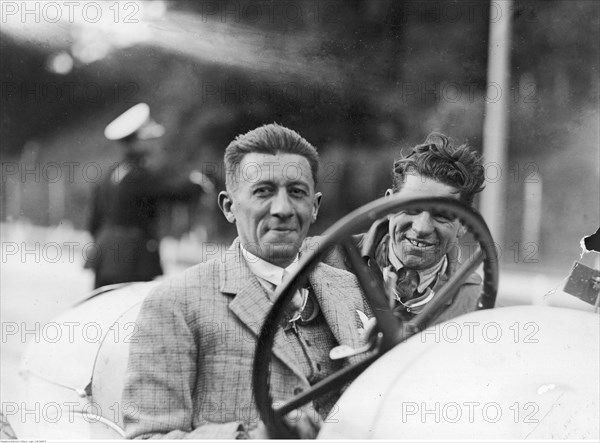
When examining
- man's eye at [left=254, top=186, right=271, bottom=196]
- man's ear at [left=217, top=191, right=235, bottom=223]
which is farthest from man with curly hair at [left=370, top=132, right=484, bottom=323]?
man's ear at [left=217, top=191, right=235, bottom=223]

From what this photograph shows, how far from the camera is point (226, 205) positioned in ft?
7.16

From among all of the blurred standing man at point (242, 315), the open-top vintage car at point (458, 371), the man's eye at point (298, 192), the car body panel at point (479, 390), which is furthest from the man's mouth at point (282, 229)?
the car body panel at point (479, 390)

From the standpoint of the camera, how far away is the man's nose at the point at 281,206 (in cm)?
212

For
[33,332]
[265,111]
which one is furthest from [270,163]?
[33,332]

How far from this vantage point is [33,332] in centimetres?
227

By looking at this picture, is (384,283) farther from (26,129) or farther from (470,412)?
(26,129)

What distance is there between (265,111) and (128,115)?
471mm

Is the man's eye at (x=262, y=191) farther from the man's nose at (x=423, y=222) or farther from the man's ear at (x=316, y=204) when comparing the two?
the man's nose at (x=423, y=222)

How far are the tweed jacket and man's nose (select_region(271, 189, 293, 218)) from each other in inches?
8.0

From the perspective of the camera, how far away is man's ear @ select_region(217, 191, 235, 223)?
7.14ft

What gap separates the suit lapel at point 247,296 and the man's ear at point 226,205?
0.27 ft

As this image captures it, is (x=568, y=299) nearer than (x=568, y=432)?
No

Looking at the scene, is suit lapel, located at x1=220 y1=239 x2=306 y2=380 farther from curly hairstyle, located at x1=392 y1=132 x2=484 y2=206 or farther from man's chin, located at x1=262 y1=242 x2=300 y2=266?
curly hairstyle, located at x1=392 y1=132 x2=484 y2=206

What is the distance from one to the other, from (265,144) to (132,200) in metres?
0.50
